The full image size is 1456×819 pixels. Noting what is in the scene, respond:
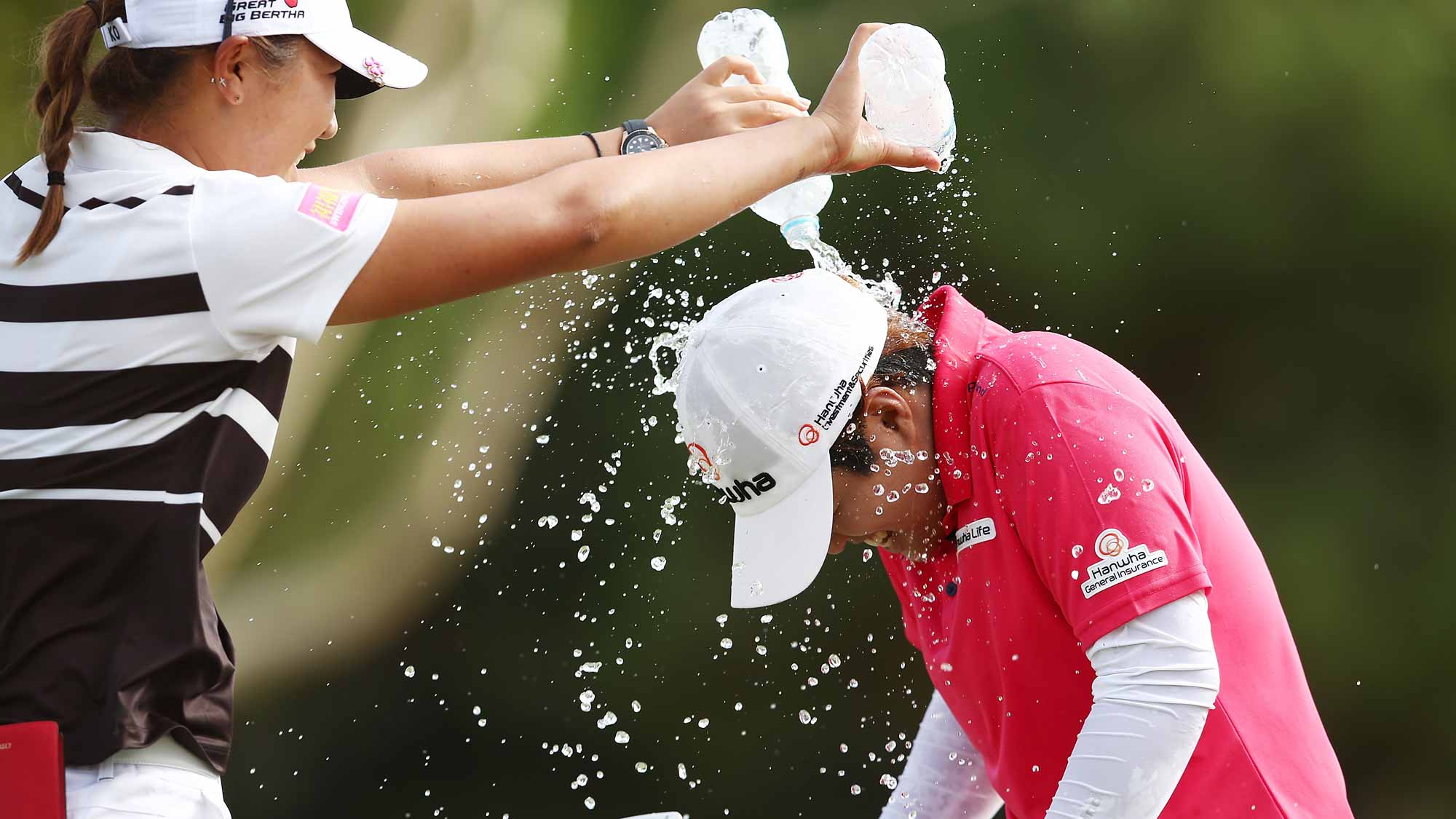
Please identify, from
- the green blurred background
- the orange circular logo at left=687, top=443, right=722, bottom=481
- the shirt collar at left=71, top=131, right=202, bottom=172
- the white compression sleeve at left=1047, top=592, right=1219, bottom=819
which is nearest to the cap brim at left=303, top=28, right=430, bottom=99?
the shirt collar at left=71, top=131, right=202, bottom=172

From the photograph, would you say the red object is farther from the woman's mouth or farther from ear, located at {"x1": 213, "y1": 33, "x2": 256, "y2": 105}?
the woman's mouth

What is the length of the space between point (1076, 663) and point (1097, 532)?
28cm

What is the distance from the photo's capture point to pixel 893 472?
1857 mm

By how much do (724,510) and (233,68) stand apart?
2455 mm

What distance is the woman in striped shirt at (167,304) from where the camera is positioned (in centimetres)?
128

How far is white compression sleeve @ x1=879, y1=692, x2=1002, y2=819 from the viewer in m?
2.30

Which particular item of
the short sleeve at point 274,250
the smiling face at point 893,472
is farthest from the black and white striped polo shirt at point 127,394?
the smiling face at point 893,472

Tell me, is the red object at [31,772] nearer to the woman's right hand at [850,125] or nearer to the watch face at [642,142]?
the woman's right hand at [850,125]

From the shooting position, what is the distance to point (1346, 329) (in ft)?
12.5

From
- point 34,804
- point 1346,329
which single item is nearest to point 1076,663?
point 34,804

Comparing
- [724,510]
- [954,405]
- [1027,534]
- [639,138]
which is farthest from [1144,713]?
[724,510]

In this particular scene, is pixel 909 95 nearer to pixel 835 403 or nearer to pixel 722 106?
pixel 722 106

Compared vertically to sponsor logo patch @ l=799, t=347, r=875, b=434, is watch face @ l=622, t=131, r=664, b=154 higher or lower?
higher

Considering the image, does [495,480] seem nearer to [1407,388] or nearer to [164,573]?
[164,573]
